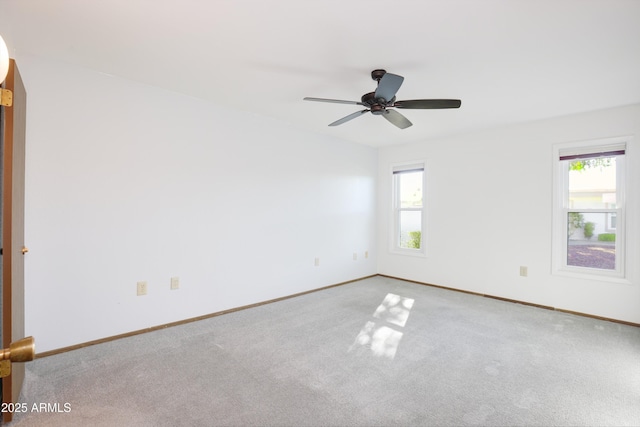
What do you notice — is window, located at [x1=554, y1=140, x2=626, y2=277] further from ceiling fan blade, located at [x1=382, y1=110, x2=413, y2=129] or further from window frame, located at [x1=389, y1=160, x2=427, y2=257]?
ceiling fan blade, located at [x1=382, y1=110, x2=413, y2=129]

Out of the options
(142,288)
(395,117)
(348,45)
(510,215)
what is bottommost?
(142,288)

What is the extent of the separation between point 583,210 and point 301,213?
130 inches

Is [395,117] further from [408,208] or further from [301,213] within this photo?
[408,208]

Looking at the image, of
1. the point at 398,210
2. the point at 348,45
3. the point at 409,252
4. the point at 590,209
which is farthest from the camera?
the point at 398,210

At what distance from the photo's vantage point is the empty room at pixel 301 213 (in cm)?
173

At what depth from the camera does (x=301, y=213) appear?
13.3 feet

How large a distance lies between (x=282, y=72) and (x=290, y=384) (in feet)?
7.61

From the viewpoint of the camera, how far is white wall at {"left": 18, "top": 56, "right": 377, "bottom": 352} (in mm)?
2271

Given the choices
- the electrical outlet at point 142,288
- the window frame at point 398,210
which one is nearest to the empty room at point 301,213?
the electrical outlet at point 142,288

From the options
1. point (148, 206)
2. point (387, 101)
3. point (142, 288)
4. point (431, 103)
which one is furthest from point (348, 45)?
point (142, 288)

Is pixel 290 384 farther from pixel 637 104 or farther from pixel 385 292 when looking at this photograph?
pixel 637 104

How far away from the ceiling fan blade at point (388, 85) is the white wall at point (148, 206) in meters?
1.75

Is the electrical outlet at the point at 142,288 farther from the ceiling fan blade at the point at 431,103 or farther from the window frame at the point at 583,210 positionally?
the window frame at the point at 583,210

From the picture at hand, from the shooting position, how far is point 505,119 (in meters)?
3.58
